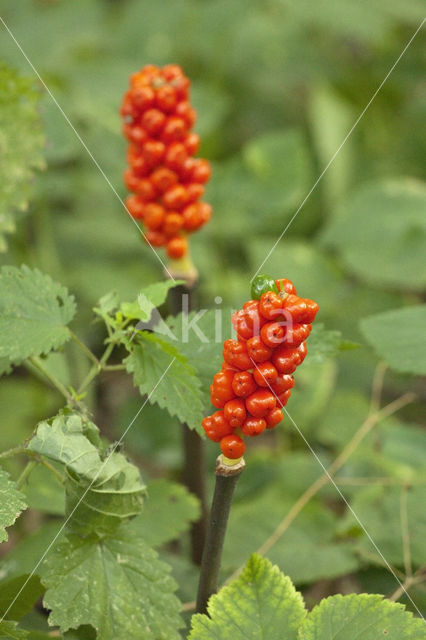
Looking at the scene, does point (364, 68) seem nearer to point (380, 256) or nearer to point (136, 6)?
point (136, 6)

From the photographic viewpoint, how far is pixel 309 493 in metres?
2.00

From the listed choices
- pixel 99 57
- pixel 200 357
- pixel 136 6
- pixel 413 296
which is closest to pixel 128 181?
pixel 200 357

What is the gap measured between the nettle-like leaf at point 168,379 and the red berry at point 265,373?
22 cm

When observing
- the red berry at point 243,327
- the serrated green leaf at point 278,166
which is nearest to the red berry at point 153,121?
the red berry at point 243,327

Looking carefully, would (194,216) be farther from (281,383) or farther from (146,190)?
(281,383)

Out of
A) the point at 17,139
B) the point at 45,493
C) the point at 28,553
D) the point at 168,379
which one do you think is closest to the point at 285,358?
the point at 168,379

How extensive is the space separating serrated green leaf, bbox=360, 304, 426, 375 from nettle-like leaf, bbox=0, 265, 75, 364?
75cm

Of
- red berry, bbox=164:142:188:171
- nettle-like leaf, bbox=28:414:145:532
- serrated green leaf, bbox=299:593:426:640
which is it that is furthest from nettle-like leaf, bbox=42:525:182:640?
red berry, bbox=164:142:188:171

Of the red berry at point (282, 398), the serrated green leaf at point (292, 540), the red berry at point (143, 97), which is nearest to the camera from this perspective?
the red berry at point (282, 398)

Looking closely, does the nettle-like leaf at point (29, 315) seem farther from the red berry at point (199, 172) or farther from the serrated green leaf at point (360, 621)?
the serrated green leaf at point (360, 621)

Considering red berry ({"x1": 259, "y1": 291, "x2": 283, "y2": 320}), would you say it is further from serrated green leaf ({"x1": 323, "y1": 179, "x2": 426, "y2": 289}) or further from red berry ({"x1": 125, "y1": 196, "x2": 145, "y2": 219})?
serrated green leaf ({"x1": 323, "y1": 179, "x2": 426, "y2": 289})

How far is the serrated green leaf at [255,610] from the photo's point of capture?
1115mm

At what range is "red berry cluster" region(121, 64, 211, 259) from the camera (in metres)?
1.51

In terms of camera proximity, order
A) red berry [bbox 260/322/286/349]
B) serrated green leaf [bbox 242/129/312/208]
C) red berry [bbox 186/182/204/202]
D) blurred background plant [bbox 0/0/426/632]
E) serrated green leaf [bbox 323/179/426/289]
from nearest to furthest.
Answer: red berry [bbox 260/322/286/349] < red berry [bbox 186/182/204/202] < blurred background plant [bbox 0/0/426/632] < serrated green leaf [bbox 323/179/426/289] < serrated green leaf [bbox 242/129/312/208]
